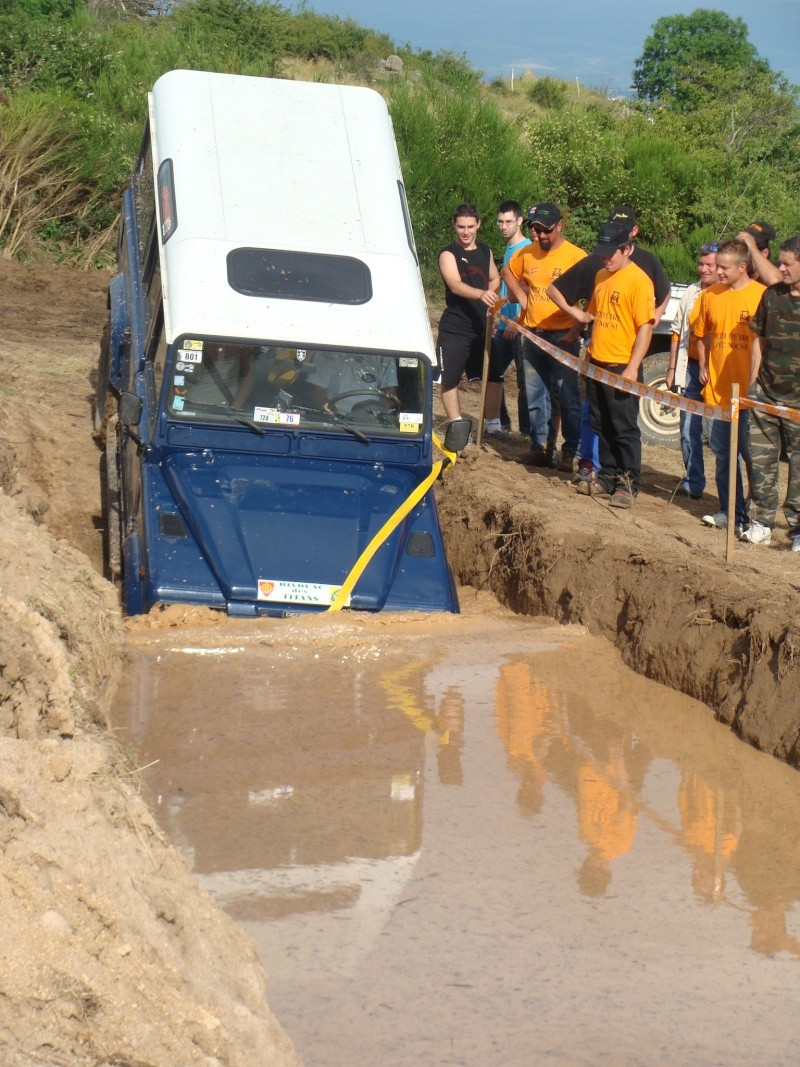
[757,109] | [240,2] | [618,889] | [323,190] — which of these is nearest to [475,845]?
[618,889]

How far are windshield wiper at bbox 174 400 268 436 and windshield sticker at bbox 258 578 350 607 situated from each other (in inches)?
37.5

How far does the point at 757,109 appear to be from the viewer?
3011 cm

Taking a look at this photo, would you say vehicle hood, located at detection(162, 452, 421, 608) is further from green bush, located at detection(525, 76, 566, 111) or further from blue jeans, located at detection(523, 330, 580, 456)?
green bush, located at detection(525, 76, 566, 111)

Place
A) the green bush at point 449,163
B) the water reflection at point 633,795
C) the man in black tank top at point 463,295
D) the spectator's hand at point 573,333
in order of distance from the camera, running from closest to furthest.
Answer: the water reflection at point 633,795, the spectator's hand at point 573,333, the man in black tank top at point 463,295, the green bush at point 449,163

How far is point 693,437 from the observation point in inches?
401

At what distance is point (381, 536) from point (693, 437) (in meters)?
3.95

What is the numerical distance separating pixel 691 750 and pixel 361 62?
3664 cm

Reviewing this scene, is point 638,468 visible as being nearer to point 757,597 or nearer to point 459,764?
point 757,597

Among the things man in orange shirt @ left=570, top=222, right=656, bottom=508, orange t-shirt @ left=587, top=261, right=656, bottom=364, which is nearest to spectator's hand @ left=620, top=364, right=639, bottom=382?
man in orange shirt @ left=570, top=222, right=656, bottom=508

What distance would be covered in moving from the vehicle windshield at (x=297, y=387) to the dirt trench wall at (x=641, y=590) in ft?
4.76

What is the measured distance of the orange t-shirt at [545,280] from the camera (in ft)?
34.6

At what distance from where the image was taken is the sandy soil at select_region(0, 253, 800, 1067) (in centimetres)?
323

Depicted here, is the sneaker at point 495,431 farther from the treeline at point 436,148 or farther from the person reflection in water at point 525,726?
the treeline at point 436,148

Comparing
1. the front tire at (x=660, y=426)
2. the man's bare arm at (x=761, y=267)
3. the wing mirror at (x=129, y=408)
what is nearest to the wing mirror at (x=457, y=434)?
the wing mirror at (x=129, y=408)
